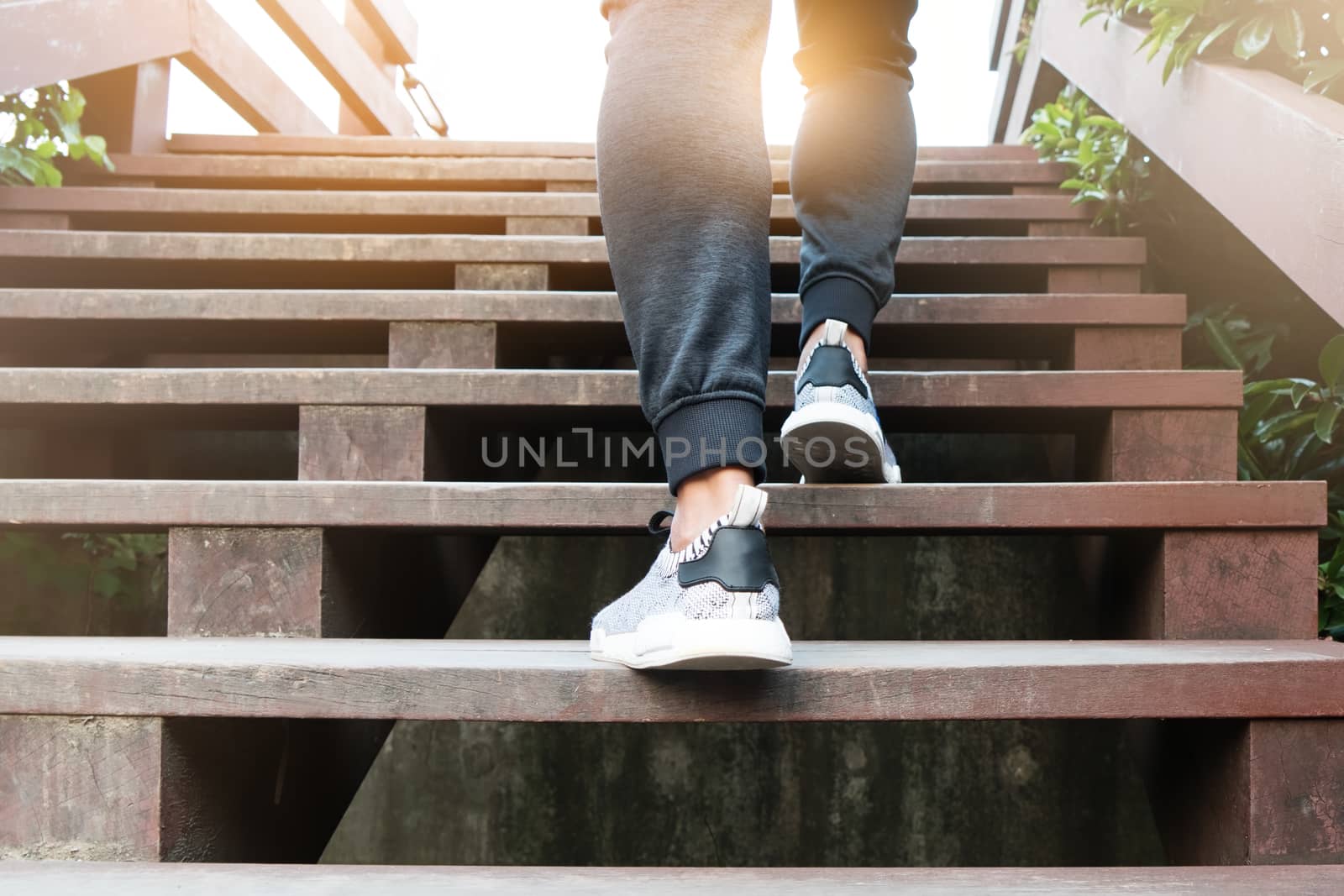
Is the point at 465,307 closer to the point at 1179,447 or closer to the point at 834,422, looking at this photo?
the point at 834,422

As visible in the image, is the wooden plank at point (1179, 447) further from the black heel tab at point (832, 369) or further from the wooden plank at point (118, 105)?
the wooden plank at point (118, 105)

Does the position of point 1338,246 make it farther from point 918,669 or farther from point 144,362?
point 144,362

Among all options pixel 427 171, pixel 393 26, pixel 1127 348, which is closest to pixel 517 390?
pixel 1127 348

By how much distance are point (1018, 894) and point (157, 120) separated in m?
2.82

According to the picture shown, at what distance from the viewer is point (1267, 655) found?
833mm

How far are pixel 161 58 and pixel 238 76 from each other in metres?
0.41

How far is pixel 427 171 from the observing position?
246cm

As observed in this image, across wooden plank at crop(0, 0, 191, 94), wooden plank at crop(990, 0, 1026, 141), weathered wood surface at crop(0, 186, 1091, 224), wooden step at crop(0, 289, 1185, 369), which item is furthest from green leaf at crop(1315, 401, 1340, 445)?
wooden plank at crop(0, 0, 191, 94)

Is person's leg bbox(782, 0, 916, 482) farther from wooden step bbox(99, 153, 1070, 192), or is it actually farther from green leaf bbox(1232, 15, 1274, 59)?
wooden step bbox(99, 153, 1070, 192)

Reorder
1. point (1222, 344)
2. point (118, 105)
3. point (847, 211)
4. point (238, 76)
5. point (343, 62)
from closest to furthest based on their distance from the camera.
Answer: point (847, 211) < point (1222, 344) < point (118, 105) < point (238, 76) < point (343, 62)

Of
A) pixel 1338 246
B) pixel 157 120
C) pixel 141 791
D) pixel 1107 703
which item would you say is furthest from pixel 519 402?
pixel 157 120

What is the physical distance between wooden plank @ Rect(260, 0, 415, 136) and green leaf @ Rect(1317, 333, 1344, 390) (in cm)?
330

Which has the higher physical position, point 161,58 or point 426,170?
point 161,58

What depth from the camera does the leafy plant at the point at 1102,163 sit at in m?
1.94
